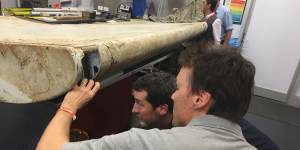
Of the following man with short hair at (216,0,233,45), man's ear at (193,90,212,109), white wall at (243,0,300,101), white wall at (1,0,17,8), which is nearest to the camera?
man's ear at (193,90,212,109)

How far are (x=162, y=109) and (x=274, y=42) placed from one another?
109 inches

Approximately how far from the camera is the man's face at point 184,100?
81 cm

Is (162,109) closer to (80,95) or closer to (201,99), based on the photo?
(201,99)

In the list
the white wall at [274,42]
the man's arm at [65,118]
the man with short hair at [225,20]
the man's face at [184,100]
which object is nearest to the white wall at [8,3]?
the man's arm at [65,118]

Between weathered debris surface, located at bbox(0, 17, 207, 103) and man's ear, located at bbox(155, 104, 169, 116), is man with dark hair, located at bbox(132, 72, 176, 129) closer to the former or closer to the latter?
man's ear, located at bbox(155, 104, 169, 116)

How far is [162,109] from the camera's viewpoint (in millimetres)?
1331

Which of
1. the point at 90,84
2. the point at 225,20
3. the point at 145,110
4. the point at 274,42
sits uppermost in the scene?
the point at 225,20

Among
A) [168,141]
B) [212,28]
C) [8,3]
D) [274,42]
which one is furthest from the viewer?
[274,42]

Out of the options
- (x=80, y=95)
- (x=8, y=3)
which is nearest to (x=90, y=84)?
(x=80, y=95)

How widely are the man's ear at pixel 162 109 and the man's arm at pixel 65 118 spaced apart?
654 millimetres

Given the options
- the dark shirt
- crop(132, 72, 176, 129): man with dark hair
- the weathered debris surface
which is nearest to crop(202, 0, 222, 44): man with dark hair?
crop(132, 72, 176, 129): man with dark hair

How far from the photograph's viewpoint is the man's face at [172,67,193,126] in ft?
2.66

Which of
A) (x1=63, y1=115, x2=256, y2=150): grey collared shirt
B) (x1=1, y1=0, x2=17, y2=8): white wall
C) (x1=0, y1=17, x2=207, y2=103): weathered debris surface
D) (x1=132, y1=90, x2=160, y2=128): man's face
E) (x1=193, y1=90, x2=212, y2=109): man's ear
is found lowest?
(x1=132, y1=90, x2=160, y2=128): man's face

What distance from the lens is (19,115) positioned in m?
1.05
